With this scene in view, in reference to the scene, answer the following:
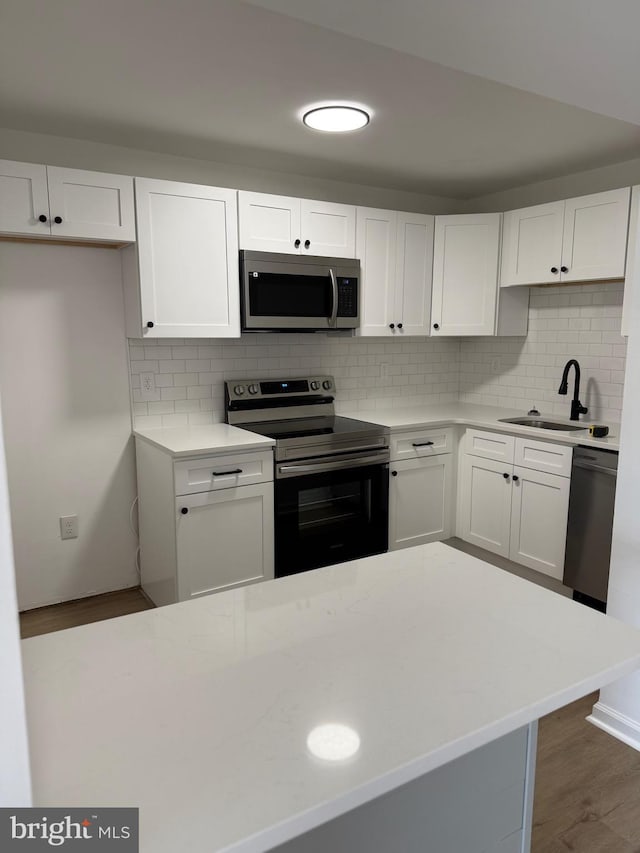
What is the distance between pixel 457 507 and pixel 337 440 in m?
1.13

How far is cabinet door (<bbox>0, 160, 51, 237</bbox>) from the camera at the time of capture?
8.48ft

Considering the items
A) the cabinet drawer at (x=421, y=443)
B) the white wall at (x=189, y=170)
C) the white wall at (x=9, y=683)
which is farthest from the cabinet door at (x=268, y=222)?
the white wall at (x=9, y=683)

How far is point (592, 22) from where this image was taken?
1.30 metres

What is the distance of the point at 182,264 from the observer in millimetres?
3016

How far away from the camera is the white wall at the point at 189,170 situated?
114 inches

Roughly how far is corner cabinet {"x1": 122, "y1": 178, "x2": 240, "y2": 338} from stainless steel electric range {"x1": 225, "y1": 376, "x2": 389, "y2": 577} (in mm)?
548

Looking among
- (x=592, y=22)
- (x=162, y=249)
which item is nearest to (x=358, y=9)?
(x=592, y=22)

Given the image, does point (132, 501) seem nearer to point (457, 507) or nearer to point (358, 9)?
point (457, 507)

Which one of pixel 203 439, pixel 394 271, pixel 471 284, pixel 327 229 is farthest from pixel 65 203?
pixel 471 284

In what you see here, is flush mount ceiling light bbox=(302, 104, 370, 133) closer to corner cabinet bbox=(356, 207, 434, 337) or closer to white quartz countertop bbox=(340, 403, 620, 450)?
corner cabinet bbox=(356, 207, 434, 337)

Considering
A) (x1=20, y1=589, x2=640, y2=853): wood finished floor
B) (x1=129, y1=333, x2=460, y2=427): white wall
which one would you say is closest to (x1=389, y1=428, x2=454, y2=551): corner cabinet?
(x1=129, y1=333, x2=460, y2=427): white wall

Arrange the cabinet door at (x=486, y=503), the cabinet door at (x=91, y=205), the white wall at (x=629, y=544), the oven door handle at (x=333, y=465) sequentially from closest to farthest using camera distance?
the white wall at (x=629, y=544), the cabinet door at (x=91, y=205), the oven door handle at (x=333, y=465), the cabinet door at (x=486, y=503)

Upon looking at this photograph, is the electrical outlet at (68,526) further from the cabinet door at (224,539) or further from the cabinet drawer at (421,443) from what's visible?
the cabinet drawer at (421,443)

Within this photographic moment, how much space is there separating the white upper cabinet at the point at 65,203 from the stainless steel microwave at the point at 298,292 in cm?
65
